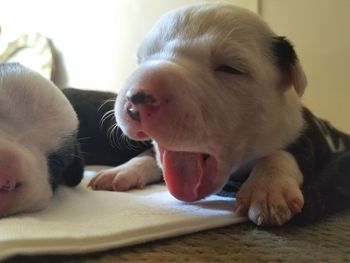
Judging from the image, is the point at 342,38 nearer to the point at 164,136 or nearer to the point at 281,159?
the point at 281,159

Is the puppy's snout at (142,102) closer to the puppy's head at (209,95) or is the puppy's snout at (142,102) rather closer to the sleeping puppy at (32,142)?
the puppy's head at (209,95)

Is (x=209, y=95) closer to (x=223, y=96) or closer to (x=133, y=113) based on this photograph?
(x=223, y=96)

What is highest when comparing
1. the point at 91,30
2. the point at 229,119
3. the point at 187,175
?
the point at 229,119

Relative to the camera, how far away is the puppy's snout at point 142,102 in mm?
1018

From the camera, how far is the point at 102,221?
94cm

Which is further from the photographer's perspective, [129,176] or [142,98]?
[129,176]

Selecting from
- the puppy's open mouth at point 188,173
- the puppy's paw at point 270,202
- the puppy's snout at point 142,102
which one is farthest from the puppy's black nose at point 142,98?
the puppy's paw at point 270,202

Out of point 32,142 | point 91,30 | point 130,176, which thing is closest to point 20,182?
point 32,142

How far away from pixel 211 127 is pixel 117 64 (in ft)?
8.10

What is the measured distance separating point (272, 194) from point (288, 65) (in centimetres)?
40

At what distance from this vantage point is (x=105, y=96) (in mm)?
1987

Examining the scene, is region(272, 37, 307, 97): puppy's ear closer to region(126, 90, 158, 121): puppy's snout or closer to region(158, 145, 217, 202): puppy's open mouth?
region(158, 145, 217, 202): puppy's open mouth

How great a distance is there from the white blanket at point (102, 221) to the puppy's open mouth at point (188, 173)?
25 millimetres

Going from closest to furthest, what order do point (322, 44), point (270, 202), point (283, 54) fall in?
point (270, 202)
point (283, 54)
point (322, 44)
